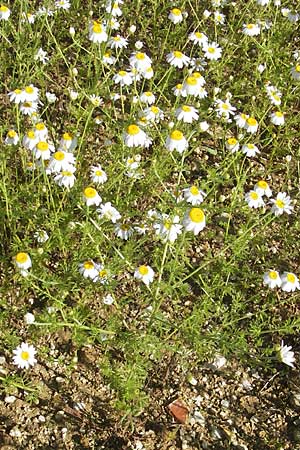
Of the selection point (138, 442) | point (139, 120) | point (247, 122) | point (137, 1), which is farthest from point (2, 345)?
point (137, 1)

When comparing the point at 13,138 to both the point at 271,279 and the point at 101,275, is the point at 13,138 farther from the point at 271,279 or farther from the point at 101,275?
the point at 271,279

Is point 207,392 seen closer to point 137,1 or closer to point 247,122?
point 247,122

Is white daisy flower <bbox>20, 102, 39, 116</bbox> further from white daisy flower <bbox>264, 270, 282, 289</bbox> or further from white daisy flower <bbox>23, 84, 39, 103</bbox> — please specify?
white daisy flower <bbox>264, 270, 282, 289</bbox>

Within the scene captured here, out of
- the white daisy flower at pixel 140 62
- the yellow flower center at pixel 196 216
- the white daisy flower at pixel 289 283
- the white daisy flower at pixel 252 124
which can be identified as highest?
the white daisy flower at pixel 140 62

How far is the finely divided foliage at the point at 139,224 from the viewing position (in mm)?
2926

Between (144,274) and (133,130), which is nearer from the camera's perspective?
(144,274)

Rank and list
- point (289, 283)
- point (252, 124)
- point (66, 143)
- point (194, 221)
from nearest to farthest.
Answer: point (194, 221) < point (66, 143) < point (289, 283) < point (252, 124)

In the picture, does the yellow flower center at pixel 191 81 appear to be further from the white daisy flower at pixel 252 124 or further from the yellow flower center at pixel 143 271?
the yellow flower center at pixel 143 271

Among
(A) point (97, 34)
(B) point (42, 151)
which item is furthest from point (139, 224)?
(A) point (97, 34)

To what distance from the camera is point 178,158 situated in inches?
153

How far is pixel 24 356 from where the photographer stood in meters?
2.85

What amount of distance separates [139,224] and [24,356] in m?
0.95

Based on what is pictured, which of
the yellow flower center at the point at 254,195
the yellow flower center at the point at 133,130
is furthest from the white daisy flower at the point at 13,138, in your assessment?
the yellow flower center at the point at 254,195

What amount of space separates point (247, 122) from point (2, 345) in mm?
1899
